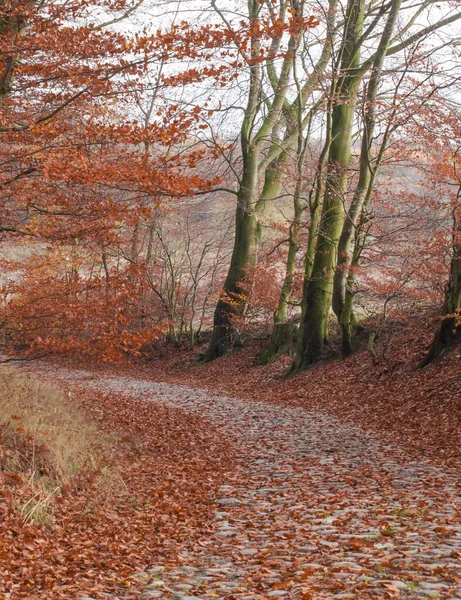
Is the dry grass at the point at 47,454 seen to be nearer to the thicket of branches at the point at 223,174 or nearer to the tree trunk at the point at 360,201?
the thicket of branches at the point at 223,174

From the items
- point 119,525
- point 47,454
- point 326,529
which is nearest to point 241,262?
point 47,454

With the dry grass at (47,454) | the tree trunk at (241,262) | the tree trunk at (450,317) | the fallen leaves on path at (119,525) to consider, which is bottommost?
the fallen leaves on path at (119,525)

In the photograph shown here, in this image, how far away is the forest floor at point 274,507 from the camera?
5.43m

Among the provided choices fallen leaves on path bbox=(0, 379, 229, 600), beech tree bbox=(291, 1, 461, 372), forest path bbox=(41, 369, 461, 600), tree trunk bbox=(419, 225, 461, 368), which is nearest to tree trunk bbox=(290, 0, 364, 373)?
beech tree bbox=(291, 1, 461, 372)

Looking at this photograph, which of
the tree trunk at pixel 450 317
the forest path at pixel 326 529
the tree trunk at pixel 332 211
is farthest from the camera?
the tree trunk at pixel 332 211

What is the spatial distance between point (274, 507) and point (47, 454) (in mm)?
3002

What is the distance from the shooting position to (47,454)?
8.66 metres

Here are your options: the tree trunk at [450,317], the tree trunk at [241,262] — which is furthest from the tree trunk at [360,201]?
the tree trunk at [241,262]

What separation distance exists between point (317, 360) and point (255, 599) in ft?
49.1

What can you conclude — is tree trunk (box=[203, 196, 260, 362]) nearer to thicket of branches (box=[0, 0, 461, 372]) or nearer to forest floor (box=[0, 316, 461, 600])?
thicket of branches (box=[0, 0, 461, 372])

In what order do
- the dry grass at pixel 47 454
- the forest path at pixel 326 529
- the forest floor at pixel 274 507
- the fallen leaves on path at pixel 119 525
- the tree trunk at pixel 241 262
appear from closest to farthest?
the forest path at pixel 326 529 → the forest floor at pixel 274 507 → the fallen leaves on path at pixel 119 525 → the dry grass at pixel 47 454 → the tree trunk at pixel 241 262

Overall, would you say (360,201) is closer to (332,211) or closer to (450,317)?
(332,211)

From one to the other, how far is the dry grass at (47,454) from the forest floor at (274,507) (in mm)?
284

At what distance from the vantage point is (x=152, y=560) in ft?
20.5
